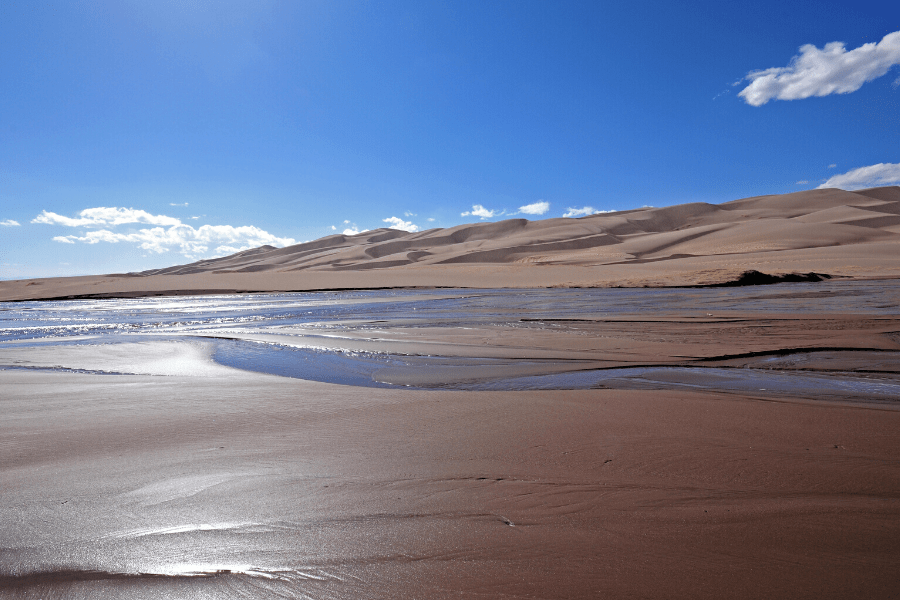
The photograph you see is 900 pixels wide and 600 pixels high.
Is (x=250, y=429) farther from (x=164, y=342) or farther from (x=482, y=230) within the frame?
(x=482, y=230)

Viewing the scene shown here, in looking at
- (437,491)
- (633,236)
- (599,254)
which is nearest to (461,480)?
(437,491)

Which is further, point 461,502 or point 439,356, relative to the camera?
point 439,356

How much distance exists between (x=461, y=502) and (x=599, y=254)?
61515mm

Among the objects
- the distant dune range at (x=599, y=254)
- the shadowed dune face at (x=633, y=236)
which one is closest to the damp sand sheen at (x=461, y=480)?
the distant dune range at (x=599, y=254)

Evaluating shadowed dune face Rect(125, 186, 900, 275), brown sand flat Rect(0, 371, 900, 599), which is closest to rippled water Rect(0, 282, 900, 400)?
brown sand flat Rect(0, 371, 900, 599)

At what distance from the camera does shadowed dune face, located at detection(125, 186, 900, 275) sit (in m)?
58.5

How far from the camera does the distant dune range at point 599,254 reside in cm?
3272

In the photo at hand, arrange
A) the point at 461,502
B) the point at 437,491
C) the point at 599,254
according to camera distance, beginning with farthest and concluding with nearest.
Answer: the point at 599,254 < the point at 437,491 < the point at 461,502

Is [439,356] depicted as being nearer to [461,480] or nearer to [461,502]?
[461,480]

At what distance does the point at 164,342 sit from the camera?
1010 cm

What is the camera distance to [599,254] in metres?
60.6

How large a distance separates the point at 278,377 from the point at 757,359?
6.62 meters

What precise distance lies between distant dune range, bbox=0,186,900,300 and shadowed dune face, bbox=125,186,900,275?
28 centimetres

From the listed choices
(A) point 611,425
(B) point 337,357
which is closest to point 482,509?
(A) point 611,425
